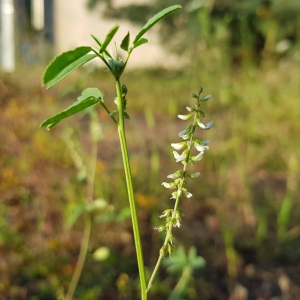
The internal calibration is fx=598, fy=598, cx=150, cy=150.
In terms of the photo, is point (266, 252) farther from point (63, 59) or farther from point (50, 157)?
point (63, 59)

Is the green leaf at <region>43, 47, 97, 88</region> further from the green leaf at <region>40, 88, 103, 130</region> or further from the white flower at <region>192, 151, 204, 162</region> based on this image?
the white flower at <region>192, 151, 204, 162</region>

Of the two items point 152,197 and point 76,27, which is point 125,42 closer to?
point 152,197

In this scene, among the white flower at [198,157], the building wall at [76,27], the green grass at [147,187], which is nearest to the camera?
the white flower at [198,157]

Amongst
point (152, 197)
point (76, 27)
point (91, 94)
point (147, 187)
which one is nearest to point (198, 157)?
point (91, 94)

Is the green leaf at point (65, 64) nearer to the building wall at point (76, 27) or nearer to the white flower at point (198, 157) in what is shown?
the white flower at point (198, 157)

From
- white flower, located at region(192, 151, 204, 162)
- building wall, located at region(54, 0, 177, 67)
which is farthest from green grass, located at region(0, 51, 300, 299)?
building wall, located at region(54, 0, 177, 67)

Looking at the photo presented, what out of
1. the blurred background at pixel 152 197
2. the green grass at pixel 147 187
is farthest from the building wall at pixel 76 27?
the green grass at pixel 147 187
